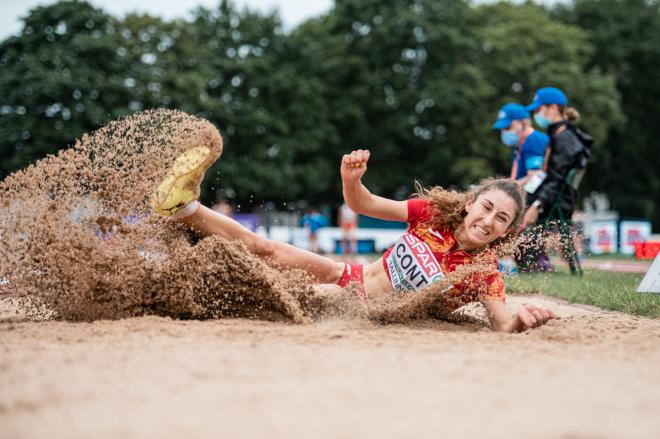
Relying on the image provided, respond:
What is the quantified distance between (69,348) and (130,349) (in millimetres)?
297

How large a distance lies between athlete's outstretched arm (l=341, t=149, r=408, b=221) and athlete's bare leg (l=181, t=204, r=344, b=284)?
48 cm

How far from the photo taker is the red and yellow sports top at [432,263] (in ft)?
15.3

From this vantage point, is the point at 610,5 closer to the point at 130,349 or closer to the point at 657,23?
the point at 657,23

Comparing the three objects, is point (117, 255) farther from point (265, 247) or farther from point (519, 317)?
point (519, 317)

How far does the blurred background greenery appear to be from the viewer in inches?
1196

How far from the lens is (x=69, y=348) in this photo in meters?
3.28

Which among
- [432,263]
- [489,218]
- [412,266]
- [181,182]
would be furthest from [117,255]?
[489,218]

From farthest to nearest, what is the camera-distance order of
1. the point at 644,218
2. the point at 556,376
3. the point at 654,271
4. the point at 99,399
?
the point at 644,218 < the point at 654,271 < the point at 556,376 < the point at 99,399

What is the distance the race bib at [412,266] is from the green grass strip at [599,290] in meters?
1.29

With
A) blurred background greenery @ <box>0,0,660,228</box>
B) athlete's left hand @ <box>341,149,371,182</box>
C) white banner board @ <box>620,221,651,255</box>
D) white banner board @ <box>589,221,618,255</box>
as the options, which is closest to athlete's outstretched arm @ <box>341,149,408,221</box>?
athlete's left hand @ <box>341,149,371,182</box>

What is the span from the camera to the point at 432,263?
4816 millimetres

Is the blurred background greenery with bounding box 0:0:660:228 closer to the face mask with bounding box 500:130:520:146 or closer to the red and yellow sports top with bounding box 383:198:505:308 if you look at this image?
the face mask with bounding box 500:130:520:146

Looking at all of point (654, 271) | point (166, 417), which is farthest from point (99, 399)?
point (654, 271)

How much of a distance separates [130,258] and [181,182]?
0.60m
